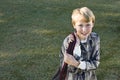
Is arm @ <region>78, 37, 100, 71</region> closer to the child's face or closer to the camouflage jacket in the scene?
the camouflage jacket

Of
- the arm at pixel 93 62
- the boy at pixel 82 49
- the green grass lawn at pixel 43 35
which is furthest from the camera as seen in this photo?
the green grass lawn at pixel 43 35

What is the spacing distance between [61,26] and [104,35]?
3.57 feet

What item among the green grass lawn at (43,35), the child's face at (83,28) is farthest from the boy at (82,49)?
the green grass lawn at (43,35)

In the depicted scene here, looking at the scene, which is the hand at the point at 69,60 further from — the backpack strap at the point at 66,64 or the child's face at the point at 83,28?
the child's face at the point at 83,28

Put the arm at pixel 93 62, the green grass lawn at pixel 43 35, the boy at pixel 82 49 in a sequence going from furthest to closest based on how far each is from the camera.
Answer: the green grass lawn at pixel 43 35 < the arm at pixel 93 62 < the boy at pixel 82 49

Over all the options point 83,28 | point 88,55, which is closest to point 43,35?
point 88,55

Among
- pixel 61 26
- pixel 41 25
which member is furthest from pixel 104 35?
pixel 41 25

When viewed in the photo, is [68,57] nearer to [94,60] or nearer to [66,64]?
[66,64]

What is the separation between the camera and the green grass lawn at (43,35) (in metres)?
5.58

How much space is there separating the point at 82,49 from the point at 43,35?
3.81 m

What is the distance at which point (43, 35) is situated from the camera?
6988mm

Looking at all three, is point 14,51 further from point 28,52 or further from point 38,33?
point 38,33

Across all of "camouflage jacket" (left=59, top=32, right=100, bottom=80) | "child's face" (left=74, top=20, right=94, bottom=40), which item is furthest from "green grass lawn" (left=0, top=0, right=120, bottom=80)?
"child's face" (left=74, top=20, right=94, bottom=40)

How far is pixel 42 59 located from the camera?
19.4ft
